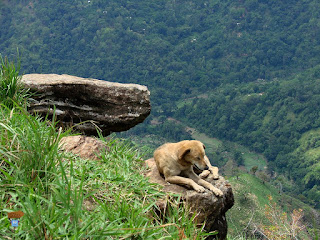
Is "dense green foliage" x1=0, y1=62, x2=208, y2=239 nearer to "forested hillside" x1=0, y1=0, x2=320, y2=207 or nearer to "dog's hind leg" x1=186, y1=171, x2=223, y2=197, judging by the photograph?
"dog's hind leg" x1=186, y1=171, x2=223, y2=197

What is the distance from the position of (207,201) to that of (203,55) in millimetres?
157388

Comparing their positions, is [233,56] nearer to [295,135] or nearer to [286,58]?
[286,58]

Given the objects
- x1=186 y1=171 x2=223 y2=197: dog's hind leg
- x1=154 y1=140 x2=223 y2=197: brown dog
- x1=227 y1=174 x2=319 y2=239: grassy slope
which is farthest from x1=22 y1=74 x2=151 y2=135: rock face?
x1=227 y1=174 x2=319 y2=239: grassy slope

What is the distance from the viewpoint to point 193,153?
7.72m

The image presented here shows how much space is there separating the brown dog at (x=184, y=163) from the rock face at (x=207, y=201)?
135 mm

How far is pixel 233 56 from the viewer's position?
6363 inches

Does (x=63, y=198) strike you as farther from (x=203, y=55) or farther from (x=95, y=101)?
(x=203, y=55)

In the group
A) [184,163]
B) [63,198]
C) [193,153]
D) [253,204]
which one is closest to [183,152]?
[193,153]

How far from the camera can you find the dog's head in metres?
7.70

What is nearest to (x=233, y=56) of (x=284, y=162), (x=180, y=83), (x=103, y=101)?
(x=180, y=83)

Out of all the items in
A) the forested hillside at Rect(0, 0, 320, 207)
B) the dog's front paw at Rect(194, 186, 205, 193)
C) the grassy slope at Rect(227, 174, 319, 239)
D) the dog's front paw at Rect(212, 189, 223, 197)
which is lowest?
the forested hillside at Rect(0, 0, 320, 207)

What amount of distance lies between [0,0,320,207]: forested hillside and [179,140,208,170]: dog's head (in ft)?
290

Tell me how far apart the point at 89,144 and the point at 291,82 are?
120600 mm

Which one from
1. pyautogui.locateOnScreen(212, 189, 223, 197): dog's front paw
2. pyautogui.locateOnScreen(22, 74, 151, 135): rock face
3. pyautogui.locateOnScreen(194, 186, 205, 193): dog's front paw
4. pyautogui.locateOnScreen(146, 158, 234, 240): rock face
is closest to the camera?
pyautogui.locateOnScreen(146, 158, 234, 240): rock face
